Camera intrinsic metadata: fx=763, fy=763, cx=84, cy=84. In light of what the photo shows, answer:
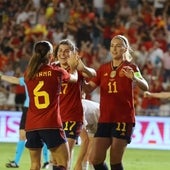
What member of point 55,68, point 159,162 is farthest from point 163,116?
point 55,68

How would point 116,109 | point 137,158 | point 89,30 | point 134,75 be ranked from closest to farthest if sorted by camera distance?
point 134,75, point 116,109, point 137,158, point 89,30

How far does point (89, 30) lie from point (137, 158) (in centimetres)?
739

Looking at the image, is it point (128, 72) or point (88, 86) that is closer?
point (128, 72)

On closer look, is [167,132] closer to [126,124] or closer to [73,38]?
[73,38]

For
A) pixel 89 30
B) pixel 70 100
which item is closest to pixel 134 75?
pixel 70 100

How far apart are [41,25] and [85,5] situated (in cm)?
156

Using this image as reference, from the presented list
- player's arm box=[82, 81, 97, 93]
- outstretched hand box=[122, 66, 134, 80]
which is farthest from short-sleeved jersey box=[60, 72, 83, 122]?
outstretched hand box=[122, 66, 134, 80]

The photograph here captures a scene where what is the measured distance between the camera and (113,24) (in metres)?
23.6

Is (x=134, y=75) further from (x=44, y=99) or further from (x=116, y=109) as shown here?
(x=44, y=99)

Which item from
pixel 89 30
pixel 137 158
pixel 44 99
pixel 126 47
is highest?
pixel 89 30

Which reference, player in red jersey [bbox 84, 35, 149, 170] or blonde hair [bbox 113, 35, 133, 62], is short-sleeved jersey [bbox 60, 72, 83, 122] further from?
blonde hair [bbox 113, 35, 133, 62]

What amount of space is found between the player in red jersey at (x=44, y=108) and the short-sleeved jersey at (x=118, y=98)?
789mm

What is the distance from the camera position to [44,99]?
9.70 metres

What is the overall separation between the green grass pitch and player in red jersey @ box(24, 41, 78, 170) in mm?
4265
